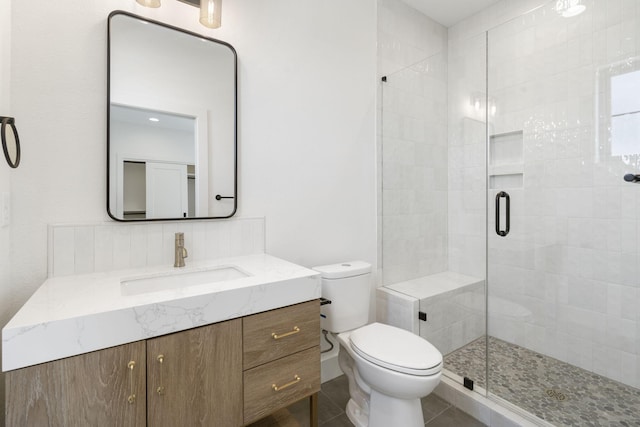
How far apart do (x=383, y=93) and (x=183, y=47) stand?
1.43m

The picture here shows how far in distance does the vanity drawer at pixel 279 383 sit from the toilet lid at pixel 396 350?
10.5 inches

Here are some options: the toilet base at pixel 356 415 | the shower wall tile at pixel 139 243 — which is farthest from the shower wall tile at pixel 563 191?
the shower wall tile at pixel 139 243

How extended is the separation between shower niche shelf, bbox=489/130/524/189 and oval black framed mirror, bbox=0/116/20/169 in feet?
8.50

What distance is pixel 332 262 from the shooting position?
204 centimetres

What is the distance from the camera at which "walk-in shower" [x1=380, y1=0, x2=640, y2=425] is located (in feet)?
5.76

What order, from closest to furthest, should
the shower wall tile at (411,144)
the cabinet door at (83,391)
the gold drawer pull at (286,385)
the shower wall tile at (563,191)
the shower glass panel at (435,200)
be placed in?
the cabinet door at (83,391)
the gold drawer pull at (286,385)
the shower wall tile at (563,191)
the shower glass panel at (435,200)
the shower wall tile at (411,144)

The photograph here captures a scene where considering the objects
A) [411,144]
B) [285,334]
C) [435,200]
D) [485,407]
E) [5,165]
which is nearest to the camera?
[5,165]

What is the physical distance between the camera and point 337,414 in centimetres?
168

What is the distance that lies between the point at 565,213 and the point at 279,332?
81.3 inches

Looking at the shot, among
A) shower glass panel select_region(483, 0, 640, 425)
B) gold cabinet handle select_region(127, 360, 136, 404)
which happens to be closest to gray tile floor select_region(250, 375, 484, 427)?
shower glass panel select_region(483, 0, 640, 425)

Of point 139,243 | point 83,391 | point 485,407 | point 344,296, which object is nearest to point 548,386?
point 485,407

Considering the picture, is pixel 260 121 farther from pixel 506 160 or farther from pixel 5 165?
pixel 506 160

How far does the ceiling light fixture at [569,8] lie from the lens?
1896 mm

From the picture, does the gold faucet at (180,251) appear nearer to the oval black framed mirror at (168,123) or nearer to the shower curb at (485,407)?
the oval black framed mirror at (168,123)
